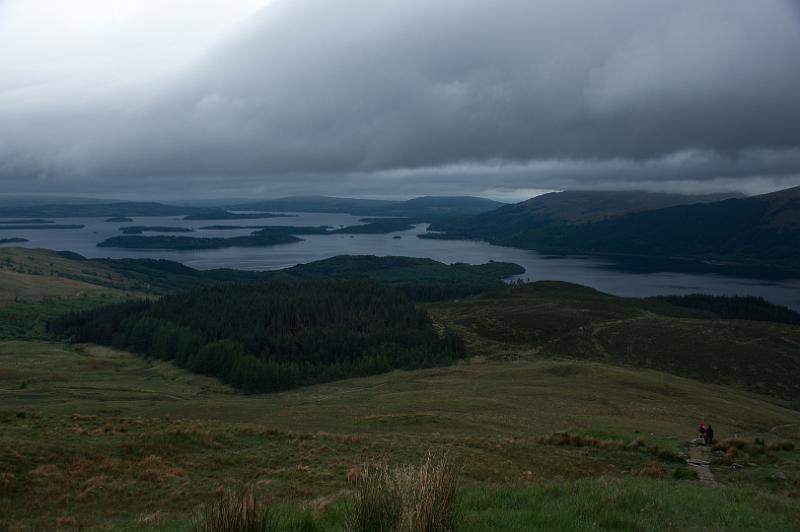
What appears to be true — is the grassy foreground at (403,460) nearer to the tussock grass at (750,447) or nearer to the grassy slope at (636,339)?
the tussock grass at (750,447)

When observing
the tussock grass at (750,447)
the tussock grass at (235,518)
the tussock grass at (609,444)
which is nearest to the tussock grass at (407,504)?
the tussock grass at (235,518)

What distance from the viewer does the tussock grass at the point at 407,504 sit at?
6.82m

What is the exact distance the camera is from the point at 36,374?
66.2m

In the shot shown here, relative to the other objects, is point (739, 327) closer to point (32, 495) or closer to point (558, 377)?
point (558, 377)

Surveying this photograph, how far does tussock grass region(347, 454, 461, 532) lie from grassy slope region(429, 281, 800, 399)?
233 feet

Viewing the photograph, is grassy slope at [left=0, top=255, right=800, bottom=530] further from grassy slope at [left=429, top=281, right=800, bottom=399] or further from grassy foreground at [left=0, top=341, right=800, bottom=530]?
grassy slope at [left=429, top=281, right=800, bottom=399]

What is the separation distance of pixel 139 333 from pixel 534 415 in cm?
9016

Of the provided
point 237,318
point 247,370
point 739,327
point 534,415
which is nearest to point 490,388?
point 534,415

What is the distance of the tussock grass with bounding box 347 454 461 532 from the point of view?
682 cm

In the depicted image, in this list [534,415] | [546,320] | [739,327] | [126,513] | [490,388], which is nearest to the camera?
[126,513]

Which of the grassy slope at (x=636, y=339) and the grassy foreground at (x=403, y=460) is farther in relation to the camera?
the grassy slope at (x=636, y=339)

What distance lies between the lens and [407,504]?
22.9 ft

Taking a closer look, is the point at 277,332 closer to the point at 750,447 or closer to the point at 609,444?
the point at 609,444

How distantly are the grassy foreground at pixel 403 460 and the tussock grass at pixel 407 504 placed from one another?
172 cm
